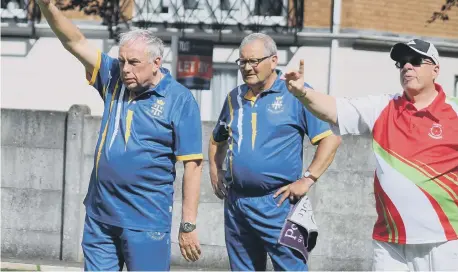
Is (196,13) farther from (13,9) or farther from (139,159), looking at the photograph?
(139,159)

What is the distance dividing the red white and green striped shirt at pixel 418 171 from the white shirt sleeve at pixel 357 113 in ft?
0.12

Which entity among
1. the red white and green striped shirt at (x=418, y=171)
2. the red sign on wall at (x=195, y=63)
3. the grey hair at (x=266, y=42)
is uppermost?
the red sign on wall at (x=195, y=63)

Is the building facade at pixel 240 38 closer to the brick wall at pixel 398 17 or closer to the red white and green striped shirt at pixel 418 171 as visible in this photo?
the brick wall at pixel 398 17

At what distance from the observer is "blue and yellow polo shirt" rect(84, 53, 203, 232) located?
6703 mm

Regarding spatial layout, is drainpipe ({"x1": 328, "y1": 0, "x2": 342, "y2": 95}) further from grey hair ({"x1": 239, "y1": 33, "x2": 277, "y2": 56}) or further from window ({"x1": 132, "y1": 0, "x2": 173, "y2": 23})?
grey hair ({"x1": 239, "y1": 33, "x2": 277, "y2": 56})

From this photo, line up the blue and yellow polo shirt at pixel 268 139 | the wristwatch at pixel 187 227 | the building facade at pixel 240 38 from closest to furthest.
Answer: the wristwatch at pixel 187 227 → the blue and yellow polo shirt at pixel 268 139 → the building facade at pixel 240 38

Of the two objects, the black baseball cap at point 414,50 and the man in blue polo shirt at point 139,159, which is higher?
the black baseball cap at point 414,50

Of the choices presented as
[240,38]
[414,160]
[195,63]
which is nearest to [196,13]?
[240,38]

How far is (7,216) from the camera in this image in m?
→ 11.7

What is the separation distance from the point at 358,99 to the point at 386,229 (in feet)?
2.40

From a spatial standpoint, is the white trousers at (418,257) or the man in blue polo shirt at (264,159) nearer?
the white trousers at (418,257)

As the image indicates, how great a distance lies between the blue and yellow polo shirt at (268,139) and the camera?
24.8ft

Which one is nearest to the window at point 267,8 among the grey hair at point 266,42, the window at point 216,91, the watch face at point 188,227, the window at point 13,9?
the window at point 216,91

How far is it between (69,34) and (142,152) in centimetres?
83
